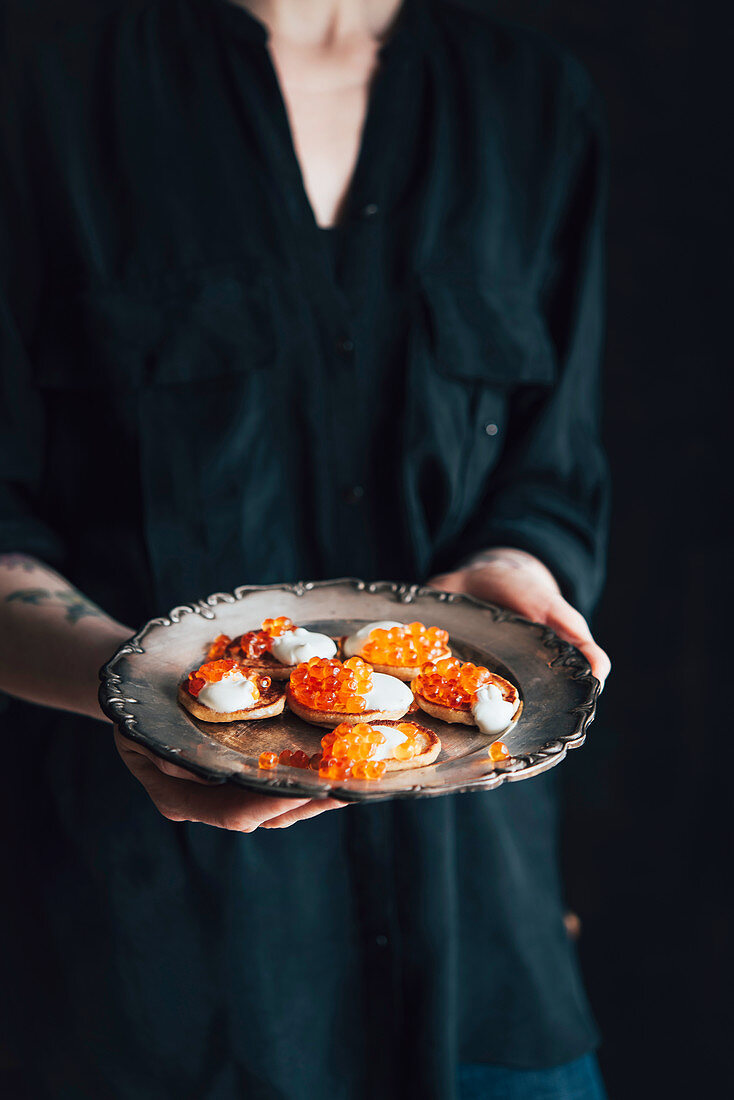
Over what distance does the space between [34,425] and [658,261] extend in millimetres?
997

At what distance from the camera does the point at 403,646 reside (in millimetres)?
862

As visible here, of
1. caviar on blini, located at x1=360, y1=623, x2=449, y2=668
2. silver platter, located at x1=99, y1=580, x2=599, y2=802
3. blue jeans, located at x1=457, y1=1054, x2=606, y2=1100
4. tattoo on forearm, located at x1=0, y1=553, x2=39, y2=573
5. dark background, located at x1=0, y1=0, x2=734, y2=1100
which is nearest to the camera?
silver platter, located at x1=99, y1=580, x2=599, y2=802

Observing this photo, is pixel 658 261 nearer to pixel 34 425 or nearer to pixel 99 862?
pixel 34 425

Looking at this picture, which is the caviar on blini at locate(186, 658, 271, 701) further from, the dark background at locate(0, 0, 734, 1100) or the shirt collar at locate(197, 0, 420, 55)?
the dark background at locate(0, 0, 734, 1100)

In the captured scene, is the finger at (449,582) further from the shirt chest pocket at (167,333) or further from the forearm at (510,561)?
the shirt chest pocket at (167,333)

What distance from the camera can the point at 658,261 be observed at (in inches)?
59.1

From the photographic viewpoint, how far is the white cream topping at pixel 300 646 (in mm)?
850

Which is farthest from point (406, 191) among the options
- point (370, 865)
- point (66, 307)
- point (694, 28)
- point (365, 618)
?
point (370, 865)

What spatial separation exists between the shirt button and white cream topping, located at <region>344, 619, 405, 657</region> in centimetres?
22

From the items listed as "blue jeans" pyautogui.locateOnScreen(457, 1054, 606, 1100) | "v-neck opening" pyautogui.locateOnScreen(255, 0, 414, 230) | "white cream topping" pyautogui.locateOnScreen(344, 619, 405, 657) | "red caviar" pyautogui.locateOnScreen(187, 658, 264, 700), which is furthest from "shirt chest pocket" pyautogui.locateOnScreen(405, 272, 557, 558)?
"blue jeans" pyautogui.locateOnScreen(457, 1054, 606, 1100)

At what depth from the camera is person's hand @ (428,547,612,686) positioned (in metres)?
0.87

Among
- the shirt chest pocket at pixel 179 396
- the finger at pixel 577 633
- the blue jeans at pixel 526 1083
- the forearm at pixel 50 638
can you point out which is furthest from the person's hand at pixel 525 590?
the blue jeans at pixel 526 1083

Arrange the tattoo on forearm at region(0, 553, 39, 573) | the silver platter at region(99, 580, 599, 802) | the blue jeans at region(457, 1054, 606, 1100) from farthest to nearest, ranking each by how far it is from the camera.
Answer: the blue jeans at region(457, 1054, 606, 1100) → the tattoo on forearm at region(0, 553, 39, 573) → the silver platter at region(99, 580, 599, 802)

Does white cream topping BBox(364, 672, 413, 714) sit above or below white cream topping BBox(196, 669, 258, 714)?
below
